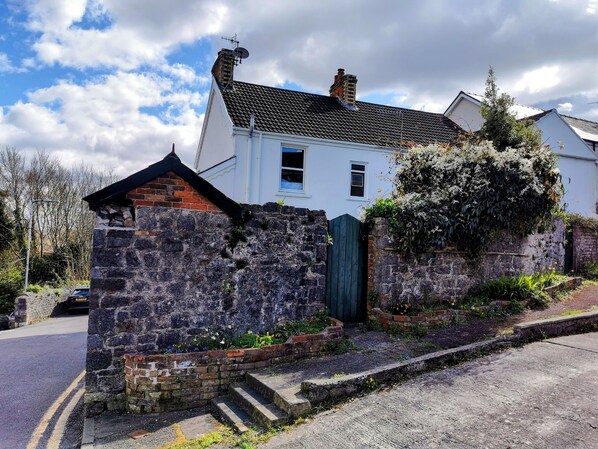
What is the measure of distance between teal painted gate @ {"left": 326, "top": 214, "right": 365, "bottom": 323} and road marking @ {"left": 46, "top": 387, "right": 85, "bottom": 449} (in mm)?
4493

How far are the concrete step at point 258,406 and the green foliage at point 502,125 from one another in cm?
900

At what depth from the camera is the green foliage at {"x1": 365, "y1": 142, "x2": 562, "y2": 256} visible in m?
8.09

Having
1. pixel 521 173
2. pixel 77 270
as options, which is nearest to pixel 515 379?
Answer: pixel 521 173

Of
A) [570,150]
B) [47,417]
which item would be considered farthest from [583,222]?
[47,417]

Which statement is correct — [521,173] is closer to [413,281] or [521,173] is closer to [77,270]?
[413,281]

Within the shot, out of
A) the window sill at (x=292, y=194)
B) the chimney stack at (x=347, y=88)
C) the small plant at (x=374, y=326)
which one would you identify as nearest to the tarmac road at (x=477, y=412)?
the small plant at (x=374, y=326)

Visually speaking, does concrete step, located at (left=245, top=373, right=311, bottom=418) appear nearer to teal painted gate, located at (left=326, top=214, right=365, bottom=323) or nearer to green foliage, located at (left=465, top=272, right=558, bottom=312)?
teal painted gate, located at (left=326, top=214, right=365, bottom=323)

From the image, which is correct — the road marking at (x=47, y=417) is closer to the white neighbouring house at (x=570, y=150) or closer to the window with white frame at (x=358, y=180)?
the window with white frame at (x=358, y=180)

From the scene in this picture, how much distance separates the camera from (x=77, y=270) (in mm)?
29047

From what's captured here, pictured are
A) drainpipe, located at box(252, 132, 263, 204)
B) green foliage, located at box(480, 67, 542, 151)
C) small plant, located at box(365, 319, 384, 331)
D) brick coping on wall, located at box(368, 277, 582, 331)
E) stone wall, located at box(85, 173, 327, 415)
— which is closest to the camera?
stone wall, located at box(85, 173, 327, 415)

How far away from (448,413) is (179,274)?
3.96 metres

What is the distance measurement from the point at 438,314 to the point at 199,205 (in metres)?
4.70

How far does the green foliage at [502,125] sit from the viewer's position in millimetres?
10914

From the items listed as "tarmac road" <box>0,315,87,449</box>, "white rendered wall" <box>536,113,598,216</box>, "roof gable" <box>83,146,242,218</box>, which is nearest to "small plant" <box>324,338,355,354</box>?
"roof gable" <box>83,146,242,218</box>
